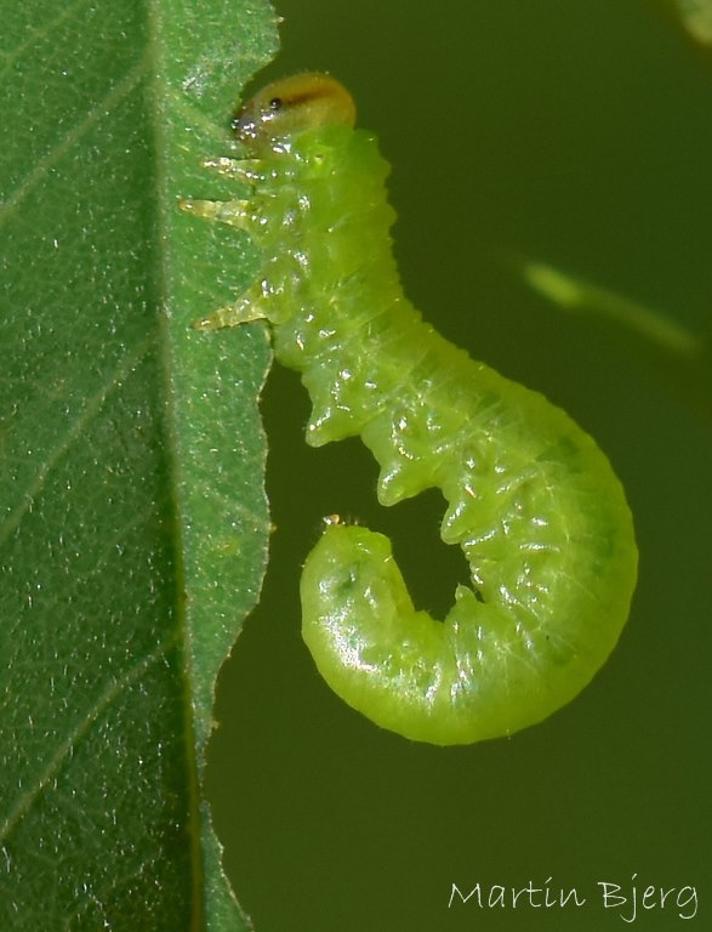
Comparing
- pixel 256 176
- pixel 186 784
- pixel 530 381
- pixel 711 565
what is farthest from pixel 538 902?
pixel 256 176

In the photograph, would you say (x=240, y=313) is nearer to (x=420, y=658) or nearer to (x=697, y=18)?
(x=420, y=658)

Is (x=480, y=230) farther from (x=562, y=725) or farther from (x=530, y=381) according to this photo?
(x=562, y=725)

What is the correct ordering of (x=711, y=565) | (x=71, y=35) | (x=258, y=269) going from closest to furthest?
(x=71, y=35) < (x=258, y=269) < (x=711, y=565)

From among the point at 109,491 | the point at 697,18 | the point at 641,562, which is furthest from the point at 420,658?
the point at 641,562

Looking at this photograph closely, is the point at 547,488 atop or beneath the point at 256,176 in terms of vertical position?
beneath

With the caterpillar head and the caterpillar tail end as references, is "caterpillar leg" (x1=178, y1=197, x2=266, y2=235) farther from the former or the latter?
the caterpillar tail end

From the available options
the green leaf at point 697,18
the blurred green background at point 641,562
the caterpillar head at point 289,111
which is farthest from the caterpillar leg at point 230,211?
the blurred green background at point 641,562
